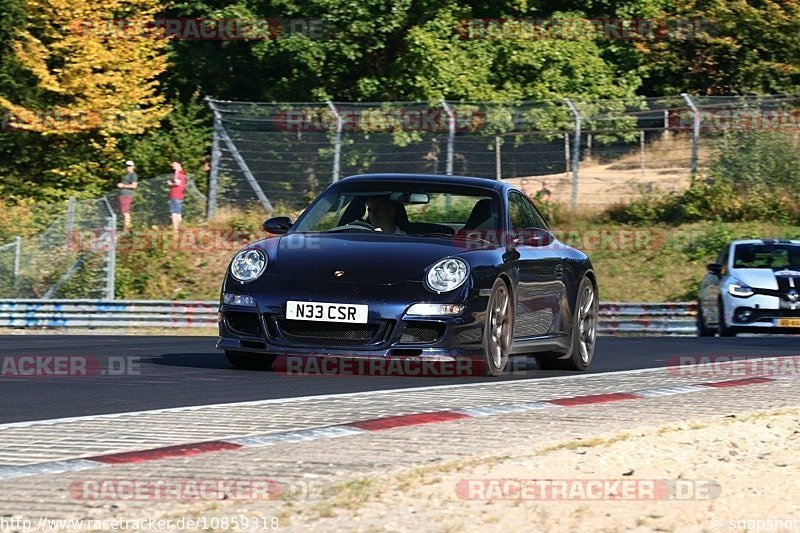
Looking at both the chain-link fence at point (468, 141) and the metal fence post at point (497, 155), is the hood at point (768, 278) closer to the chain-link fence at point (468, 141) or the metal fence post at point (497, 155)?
the chain-link fence at point (468, 141)

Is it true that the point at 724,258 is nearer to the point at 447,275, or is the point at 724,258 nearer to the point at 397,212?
the point at 397,212

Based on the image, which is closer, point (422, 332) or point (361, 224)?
point (422, 332)

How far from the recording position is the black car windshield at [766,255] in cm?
2064

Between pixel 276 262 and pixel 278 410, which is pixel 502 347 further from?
pixel 278 410

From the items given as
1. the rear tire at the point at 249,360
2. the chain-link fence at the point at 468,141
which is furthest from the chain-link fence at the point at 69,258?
the rear tire at the point at 249,360

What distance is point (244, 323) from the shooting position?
10.3m

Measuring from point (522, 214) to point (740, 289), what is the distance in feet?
29.5

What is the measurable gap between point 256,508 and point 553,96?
95.7ft

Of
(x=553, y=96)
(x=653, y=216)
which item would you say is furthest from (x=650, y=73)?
(x=653, y=216)

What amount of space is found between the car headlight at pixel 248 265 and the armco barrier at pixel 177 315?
13674 millimetres

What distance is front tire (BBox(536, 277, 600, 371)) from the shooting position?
12.0 m

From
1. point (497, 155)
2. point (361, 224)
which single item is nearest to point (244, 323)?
point (361, 224)

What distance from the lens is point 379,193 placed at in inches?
443

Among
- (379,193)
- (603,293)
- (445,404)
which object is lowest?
(603,293)
